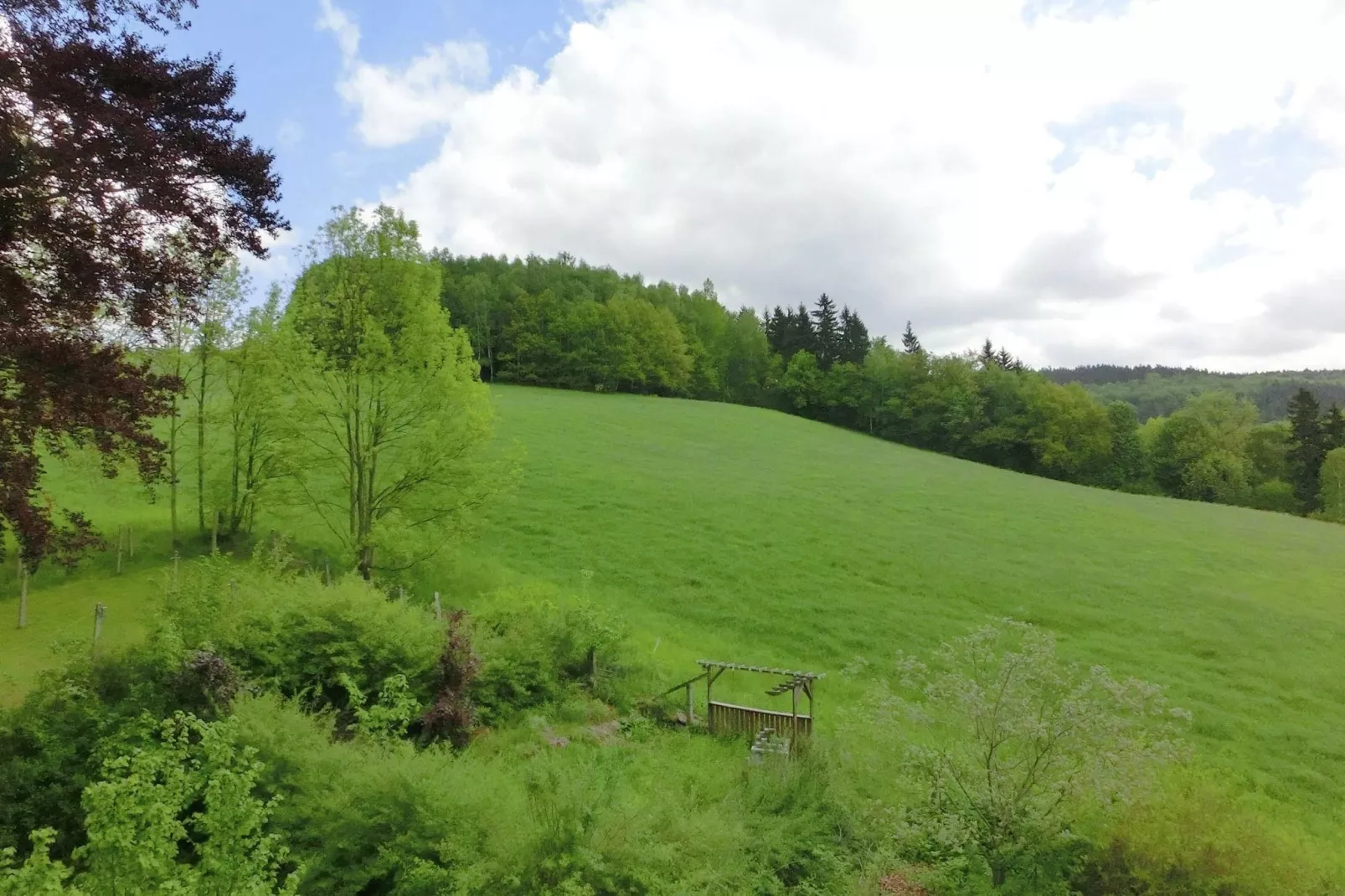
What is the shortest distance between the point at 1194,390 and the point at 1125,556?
187m

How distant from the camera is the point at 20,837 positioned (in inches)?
428

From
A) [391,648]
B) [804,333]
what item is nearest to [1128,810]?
[391,648]

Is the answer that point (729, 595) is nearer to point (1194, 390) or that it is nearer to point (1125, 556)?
point (1125, 556)

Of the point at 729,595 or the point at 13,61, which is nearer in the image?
the point at 13,61

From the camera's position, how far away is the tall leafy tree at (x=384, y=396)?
21656 millimetres

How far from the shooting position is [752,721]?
1759 centimetres

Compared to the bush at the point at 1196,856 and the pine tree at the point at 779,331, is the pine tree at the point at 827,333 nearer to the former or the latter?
the pine tree at the point at 779,331

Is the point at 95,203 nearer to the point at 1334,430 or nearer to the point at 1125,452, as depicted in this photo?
the point at 1125,452

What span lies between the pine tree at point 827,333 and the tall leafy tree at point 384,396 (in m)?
75.0

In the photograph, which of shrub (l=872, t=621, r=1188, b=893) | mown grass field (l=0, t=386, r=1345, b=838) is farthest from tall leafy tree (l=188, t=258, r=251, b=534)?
shrub (l=872, t=621, r=1188, b=893)

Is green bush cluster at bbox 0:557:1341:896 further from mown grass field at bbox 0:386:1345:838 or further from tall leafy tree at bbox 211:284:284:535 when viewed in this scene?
tall leafy tree at bbox 211:284:284:535

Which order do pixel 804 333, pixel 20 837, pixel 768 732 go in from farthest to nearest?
pixel 804 333 → pixel 768 732 → pixel 20 837

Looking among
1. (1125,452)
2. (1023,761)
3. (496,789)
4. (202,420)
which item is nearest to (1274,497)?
(1125,452)

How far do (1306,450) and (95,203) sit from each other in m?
98.6
